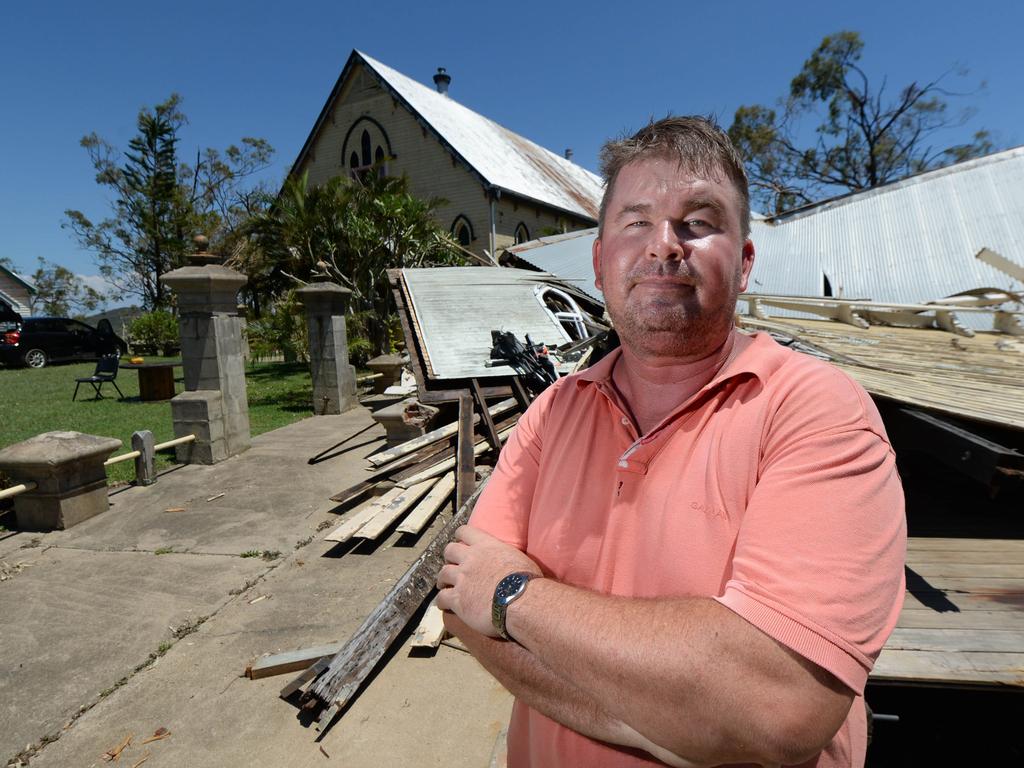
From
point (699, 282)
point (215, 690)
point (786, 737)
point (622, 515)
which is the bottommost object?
point (215, 690)

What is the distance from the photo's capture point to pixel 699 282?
1397 millimetres

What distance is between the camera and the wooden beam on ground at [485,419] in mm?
6137

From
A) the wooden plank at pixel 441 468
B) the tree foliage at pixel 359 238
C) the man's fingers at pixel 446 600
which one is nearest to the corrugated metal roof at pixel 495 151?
the tree foliage at pixel 359 238

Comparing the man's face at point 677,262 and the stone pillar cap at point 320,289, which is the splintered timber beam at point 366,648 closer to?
the man's face at point 677,262

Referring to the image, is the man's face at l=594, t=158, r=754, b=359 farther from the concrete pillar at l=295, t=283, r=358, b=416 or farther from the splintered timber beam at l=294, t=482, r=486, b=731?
the concrete pillar at l=295, t=283, r=358, b=416

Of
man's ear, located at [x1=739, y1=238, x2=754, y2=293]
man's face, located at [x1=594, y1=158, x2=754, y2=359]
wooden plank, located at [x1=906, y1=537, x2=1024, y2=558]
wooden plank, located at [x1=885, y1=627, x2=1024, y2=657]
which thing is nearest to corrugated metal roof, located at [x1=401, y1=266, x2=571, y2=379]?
wooden plank, located at [x1=906, y1=537, x2=1024, y2=558]

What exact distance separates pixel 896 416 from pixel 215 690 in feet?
13.8

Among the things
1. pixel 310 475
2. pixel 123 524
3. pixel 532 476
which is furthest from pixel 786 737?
pixel 310 475

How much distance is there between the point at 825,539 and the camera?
102 cm

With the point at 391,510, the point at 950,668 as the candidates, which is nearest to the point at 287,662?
the point at 391,510

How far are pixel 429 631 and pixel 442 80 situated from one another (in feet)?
101

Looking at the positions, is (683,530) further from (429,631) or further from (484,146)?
Answer: (484,146)

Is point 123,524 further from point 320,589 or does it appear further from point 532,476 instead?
point 532,476

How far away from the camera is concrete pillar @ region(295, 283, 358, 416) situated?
11523 millimetres
